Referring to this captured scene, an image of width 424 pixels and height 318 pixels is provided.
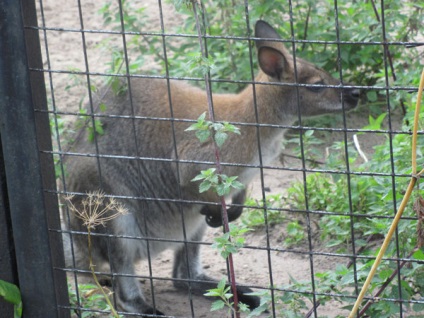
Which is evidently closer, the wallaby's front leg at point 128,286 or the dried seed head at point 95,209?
the dried seed head at point 95,209

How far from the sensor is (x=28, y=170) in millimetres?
3557

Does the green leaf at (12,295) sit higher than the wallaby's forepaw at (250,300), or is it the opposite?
the green leaf at (12,295)

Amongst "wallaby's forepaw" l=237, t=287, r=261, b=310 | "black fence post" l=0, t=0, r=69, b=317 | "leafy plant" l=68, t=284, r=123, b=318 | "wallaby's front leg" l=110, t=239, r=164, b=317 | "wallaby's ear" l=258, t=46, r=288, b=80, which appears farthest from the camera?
"wallaby's forepaw" l=237, t=287, r=261, b=310

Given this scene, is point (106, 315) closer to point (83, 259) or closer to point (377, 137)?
point (83, 259)

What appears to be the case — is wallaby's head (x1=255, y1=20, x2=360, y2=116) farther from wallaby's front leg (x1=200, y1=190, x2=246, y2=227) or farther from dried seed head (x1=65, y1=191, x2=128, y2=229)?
dried seed head (x1=65, y1=191, x2=128, y2=229)

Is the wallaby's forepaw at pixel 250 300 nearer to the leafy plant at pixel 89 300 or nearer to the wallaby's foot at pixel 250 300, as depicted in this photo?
the wallaby's foot at pixel 250 300

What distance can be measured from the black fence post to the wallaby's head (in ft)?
5.08

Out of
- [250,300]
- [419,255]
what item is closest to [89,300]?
[250,300]

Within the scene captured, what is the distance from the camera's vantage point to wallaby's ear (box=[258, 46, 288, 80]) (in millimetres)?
4711

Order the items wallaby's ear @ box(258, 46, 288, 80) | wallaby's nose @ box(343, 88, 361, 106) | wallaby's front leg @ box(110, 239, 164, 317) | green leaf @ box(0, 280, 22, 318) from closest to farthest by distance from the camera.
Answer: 1. green leaf @ box(0, 280, 22, 318)
2. wallaby's ear @ box(258, 46, 288, 80)
3. wallaby's front leg @ box(110, 239, 164, 317)
4. wallaby's nose @ box(343, 88, 361, 106)

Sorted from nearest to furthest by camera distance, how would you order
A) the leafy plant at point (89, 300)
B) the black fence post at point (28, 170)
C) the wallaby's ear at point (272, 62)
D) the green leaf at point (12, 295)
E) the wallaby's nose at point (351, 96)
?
the black fence post at point (28, 170)
the green leaf at point (12, 295)
the leafy plant at point (89, 300)
the wallaby's ear at point (272, 62)
the wallaby's nose at point (351, 96)

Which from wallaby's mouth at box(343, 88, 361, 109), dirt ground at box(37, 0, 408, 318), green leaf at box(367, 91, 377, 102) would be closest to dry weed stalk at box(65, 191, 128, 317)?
dirt ground at box(37, 0, 408, 318)

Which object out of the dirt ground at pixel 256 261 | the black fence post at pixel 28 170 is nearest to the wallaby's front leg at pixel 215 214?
the dirt ground at pixel 256 261

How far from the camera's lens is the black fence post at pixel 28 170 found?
344 centimetres
